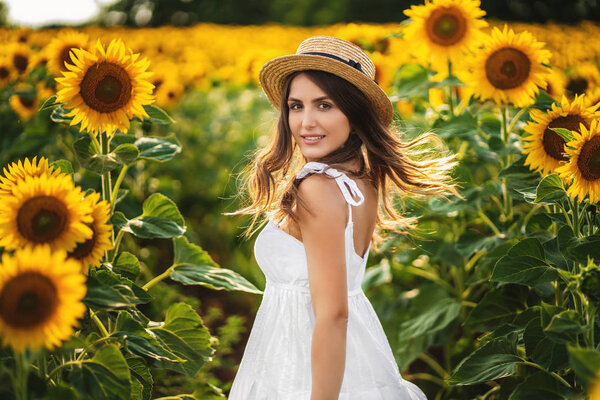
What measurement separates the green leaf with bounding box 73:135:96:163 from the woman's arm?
2.46 feet

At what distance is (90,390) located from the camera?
146 centimetres

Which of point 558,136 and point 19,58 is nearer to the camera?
point 558,136

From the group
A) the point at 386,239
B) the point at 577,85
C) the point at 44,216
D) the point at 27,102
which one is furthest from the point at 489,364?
the point at 27,102

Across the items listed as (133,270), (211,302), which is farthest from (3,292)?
(211,302)

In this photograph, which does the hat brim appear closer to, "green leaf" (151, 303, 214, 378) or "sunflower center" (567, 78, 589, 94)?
"green leaf" (151, 303, 214, 378)

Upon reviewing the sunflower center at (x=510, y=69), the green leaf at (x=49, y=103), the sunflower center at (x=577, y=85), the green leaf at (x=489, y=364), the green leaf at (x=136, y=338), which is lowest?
the green leaf at (x=489, y=364)

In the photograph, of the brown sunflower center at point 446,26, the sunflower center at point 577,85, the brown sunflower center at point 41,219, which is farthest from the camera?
the sunflower center at point 577,85

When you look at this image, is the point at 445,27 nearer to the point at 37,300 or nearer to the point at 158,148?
the point at 158,148

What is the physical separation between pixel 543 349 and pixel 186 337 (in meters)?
1.10

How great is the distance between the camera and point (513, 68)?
2.56 m

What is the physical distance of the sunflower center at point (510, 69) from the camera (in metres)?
2.55

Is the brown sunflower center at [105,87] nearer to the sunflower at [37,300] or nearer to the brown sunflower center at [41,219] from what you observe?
the brown sunflower center at [41,219]

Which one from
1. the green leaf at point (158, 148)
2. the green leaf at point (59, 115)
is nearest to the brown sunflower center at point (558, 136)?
the green leaf at point (158, 148)

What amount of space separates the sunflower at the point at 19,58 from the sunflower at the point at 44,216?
→ 247 centimetres
